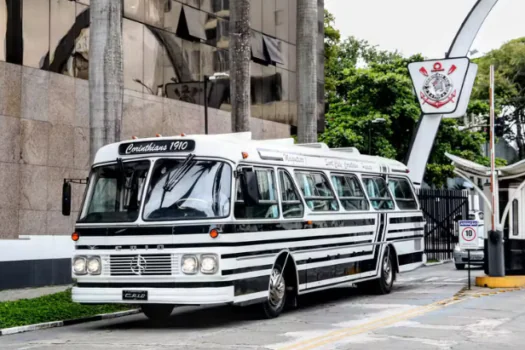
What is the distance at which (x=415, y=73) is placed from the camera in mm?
27547

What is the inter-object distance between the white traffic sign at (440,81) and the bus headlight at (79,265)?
50.7 ft

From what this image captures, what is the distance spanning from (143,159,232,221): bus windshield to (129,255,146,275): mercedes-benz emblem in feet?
Result: 1.96

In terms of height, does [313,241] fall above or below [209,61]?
below

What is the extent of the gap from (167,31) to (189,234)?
1746cm

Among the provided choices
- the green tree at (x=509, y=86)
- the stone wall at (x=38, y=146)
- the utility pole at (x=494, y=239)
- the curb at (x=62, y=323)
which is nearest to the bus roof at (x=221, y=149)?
the curb at (x=62, y=323)

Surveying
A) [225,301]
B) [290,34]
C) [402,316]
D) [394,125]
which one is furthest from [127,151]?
[394,125]

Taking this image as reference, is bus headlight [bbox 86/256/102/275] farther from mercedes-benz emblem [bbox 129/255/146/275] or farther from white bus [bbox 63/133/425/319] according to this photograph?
mercedes-benz emblem [bbox 129/255/146/275]

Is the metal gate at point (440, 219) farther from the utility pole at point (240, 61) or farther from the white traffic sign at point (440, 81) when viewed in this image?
the utility pole at point (240, 61)

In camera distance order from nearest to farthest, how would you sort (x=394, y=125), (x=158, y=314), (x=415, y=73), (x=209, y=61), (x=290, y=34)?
(x=158, y=314), (x=415, y=73), (x=209, y=61), (x=290, y=34), (x=394, y=125)

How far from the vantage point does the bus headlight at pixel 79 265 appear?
1423 cm

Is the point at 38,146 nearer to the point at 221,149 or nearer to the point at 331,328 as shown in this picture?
the point at 221,149

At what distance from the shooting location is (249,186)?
568 inches

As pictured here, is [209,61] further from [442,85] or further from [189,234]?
[189,234]

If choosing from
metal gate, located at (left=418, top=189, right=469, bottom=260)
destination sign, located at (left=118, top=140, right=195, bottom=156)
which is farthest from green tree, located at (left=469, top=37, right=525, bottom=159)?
destination sign, located at (left=118, top=140, right=195, bottom=156)
